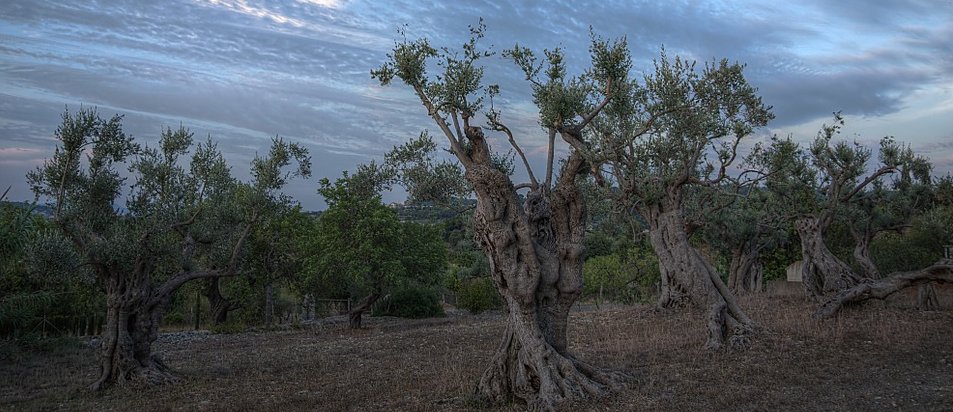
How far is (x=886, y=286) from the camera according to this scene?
21.5 meters

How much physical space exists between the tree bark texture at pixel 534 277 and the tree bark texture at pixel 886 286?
13101 mm

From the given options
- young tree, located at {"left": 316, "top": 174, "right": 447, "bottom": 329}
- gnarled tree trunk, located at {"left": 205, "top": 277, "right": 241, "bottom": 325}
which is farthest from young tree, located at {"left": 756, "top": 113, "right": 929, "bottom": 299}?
gnarled tree trunk, located at {"left": 205, "top": 277, "right": 241, "bottom": 325}

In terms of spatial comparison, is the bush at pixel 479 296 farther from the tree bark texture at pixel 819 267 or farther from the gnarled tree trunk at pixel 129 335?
the gnarled tree trunk at pixel 129 335

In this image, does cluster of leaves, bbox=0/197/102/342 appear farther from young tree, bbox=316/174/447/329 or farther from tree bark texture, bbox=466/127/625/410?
young tree, bbox=316/174/447/329

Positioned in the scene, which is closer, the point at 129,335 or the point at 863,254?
the point at 129,335

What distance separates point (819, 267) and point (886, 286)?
6352 mm

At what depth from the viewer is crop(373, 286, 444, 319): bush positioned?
4294 cm

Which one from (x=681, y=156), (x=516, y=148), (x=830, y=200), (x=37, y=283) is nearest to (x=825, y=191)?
(x=830, y=200)

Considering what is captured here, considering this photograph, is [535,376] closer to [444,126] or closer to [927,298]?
[444,126]

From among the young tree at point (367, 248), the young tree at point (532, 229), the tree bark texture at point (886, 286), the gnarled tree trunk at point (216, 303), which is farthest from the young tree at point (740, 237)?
the gnarled tree trunk at point (216, 303)

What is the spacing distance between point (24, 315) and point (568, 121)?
78.7ft

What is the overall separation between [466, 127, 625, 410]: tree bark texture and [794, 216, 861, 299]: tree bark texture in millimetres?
18348

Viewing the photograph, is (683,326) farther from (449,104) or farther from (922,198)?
(922,198)

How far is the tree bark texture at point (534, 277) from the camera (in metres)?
12.6
